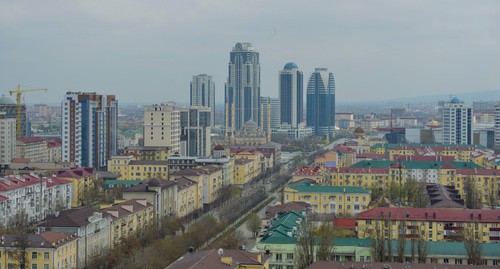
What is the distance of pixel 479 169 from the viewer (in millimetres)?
19312

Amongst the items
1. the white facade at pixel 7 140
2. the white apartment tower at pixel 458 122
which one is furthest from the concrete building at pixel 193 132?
the white apartment tower at pixel 458 122

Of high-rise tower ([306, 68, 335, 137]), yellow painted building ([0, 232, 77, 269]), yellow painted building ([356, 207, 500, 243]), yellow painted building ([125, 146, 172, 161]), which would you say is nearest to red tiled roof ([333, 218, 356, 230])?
yellow painted building ([356, 207, 500, 243])

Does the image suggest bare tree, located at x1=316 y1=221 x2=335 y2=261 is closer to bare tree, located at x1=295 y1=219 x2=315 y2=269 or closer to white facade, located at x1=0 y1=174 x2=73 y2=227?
bare tree, located at x1=295 y1=219 x2=315 y2=269

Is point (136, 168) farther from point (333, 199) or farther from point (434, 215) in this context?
point (434, 215)

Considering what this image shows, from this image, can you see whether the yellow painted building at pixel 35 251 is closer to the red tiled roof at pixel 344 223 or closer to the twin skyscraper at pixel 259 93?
the red tiled roof at pixel 344 223

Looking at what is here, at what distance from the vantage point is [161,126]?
78.9ft

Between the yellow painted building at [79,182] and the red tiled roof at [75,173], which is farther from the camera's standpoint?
the red tiled roof at [75,173]

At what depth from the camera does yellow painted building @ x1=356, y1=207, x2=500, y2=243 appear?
39.2 feet

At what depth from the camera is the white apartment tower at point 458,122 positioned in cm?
3049

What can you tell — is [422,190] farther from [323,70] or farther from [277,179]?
[323,70]

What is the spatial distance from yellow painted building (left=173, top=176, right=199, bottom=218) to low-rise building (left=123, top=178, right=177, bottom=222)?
1.48ft

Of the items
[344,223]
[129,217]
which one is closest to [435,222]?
[344,223]

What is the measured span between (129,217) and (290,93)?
1582 inches

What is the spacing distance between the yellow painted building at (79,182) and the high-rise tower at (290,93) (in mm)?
33583
